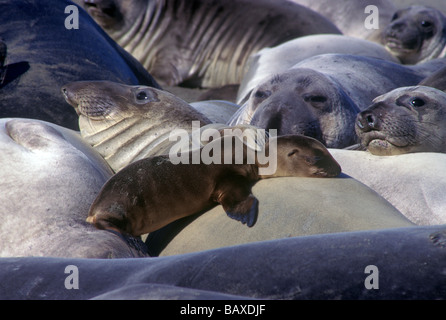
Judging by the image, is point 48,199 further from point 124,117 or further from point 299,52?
point 299,52

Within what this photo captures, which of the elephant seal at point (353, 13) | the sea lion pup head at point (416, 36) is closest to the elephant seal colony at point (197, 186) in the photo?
the sea lion pup head at point (416, 36)

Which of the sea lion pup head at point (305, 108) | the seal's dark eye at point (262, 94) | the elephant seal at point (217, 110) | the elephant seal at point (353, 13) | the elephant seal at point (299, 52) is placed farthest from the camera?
the elephant seal at point (353, 13)

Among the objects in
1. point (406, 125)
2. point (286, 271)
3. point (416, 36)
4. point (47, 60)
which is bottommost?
point (416, 36)

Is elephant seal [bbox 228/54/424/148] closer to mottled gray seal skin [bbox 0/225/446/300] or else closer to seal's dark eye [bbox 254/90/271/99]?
seal's dark eye [bbox 254/90/271/99]

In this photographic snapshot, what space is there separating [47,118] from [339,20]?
5.59m

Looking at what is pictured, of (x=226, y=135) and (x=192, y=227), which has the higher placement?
(x=226, y=135)

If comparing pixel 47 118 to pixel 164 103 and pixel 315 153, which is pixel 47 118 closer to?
pixel 164 103

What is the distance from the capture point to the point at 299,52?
6297mm

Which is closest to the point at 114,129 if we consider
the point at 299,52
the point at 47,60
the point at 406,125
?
the point at 47,60

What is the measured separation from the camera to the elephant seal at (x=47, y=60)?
4145 mm

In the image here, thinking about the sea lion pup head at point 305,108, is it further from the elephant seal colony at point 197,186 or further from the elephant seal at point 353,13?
the elephant seal at point 353,13

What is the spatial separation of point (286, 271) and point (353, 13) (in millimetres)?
7534
